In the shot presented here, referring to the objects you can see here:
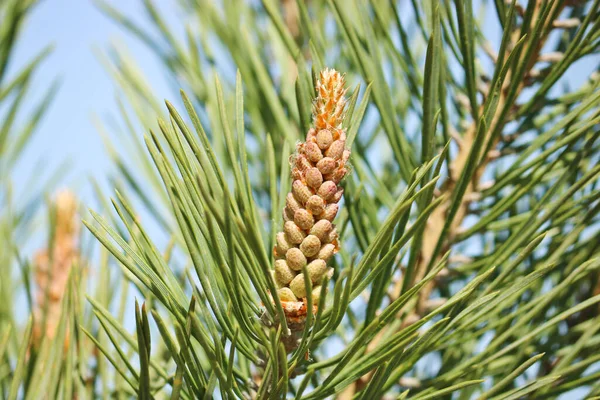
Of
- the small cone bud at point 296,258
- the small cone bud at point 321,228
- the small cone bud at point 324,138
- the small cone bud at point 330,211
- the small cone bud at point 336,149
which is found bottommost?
the small cone bud at point 296,258

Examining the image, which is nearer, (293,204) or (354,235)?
(293,204)

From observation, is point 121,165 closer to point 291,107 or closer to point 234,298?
point 291,107

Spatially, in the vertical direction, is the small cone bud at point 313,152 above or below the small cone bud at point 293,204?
above

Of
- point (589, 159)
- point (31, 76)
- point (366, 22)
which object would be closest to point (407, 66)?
point (366, 22)

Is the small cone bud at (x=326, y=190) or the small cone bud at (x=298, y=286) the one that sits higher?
the small cone bud at (x=326, y=190)

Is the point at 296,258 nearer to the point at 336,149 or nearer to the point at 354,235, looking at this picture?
the point at 336,149

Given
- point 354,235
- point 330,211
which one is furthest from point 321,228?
point 354,235

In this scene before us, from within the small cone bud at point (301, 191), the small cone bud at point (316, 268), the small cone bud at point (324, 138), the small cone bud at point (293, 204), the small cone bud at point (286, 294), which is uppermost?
the small cone bud at point (324, 138)
